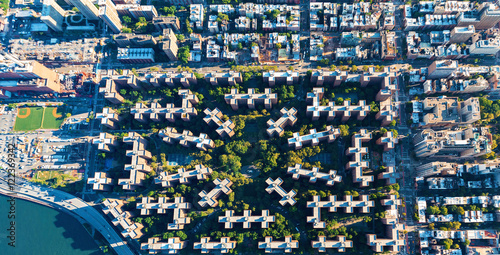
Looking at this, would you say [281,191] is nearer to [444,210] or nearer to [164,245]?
[164,245]

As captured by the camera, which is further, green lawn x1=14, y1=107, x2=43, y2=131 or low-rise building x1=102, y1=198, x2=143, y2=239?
green lawn x1=14, y1=107, x2=43, y2=131

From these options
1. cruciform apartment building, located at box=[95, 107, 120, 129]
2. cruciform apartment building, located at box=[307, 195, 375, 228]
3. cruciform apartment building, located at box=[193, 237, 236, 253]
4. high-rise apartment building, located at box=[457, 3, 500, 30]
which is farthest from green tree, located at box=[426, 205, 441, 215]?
cruciform apartment building, located at box=[95, 107, 120, 129]

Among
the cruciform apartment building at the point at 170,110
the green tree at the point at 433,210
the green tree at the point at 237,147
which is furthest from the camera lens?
the cruciform apartment building at the point at 170,110

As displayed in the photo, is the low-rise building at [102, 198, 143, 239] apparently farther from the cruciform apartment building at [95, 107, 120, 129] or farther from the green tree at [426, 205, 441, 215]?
the green tree at [426, 205, 441, 215]

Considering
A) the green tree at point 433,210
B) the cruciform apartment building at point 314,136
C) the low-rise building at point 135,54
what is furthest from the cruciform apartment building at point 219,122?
the green tree at point 433,210

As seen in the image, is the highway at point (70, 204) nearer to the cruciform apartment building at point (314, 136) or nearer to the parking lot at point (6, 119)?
the parking lot at point (6, 119)

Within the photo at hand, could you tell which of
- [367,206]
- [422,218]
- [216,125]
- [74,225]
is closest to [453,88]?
[422,218]
